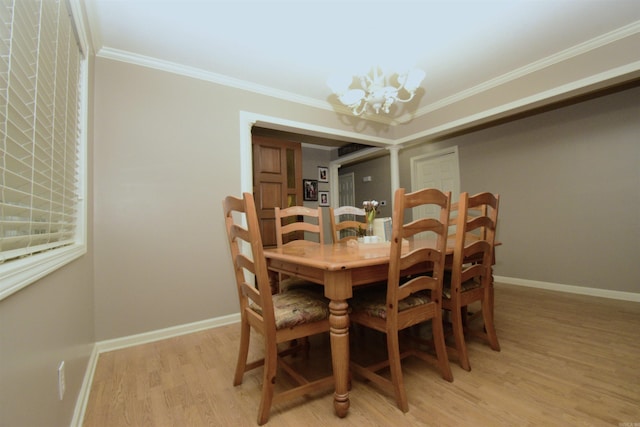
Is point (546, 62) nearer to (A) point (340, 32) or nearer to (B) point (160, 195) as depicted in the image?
(A) point (340, 32)

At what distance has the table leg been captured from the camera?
1.30 metres

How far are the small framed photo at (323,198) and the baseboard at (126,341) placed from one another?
3.36 m

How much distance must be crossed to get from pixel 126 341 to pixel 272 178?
229 centimetres

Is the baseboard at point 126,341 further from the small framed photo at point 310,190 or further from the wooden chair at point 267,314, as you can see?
the small framed photo at point 310,190

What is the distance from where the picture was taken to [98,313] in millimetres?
2148

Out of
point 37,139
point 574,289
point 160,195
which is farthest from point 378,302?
point 574,289

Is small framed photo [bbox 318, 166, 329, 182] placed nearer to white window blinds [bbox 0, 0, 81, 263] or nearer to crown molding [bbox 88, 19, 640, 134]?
crown molding [bbox 88, 19, 640, 134]

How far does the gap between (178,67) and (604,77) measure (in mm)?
3721

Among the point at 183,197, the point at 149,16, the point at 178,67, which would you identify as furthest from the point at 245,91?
the point at 183,197

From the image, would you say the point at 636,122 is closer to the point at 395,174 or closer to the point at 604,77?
the point at 604,77

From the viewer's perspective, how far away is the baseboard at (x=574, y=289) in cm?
302

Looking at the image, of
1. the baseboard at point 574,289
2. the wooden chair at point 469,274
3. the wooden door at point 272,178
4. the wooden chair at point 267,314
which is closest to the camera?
the wooden chair at point 267,314

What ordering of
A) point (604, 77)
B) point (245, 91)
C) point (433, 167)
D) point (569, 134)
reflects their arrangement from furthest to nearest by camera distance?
point (433, 167)
point (569, 134)
point (245, 91)
point (604, 77)

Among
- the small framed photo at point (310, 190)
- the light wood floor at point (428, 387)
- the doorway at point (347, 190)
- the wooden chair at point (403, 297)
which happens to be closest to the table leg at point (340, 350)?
the light wood floor at point (428, 387)
